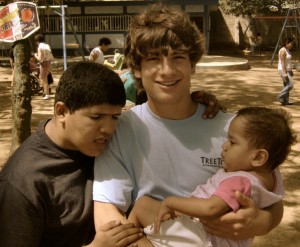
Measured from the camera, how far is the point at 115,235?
62.4 inches

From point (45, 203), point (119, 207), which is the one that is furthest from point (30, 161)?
point (119, 207)

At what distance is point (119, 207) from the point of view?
1.70 m

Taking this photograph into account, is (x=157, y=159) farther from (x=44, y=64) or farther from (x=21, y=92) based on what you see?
(x=44, y=64)

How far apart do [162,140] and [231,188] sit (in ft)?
1.07

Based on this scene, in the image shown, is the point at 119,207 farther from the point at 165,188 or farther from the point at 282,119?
the point at 282,119

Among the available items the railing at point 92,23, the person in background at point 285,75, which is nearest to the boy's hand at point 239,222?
the person in background at point 285,75

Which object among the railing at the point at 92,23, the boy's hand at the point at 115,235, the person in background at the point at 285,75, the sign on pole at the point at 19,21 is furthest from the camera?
the railing at the point at 92,23

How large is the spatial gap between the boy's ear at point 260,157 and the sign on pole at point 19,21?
3.77 m

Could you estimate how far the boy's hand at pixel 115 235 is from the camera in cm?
158

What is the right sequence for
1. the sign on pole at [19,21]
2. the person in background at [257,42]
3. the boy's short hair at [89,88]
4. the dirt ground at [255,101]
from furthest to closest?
the person in background at [257,42] < the sign on pole at [19,21] < the dirt ground at [255,101] < the boy's short hair at [89,88]

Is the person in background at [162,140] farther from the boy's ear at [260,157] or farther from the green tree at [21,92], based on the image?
the green tree at [21,92]

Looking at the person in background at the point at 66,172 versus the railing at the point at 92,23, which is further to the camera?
the railing at the point at 92,23

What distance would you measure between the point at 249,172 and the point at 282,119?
247 mm

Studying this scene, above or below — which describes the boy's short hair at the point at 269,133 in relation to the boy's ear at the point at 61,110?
below
